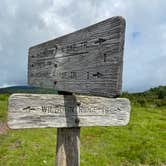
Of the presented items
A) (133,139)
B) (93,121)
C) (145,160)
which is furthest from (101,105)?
(133,139)

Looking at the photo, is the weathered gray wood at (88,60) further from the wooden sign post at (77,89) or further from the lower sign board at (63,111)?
the lower sign board at (63,111)

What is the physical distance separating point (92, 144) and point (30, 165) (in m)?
3.06

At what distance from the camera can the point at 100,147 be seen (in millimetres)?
10586

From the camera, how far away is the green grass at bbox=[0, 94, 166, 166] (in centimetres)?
898

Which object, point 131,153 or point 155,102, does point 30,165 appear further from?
point 155,102

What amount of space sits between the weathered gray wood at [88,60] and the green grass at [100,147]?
15.9 feet

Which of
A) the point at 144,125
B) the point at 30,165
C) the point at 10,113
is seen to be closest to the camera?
the point at 10,113

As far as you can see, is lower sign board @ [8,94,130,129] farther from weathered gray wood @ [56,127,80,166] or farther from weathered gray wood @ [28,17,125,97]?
weathered gray wood @ [56,127,80,166]

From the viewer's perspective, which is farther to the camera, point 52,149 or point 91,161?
point 52,149

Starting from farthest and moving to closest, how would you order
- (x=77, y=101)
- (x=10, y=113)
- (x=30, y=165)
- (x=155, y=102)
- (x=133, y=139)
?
(x=155, y=102) < (x=133, y=139) < (x=30, y=165) < (x=77, y=101) < (x=10, y=113)

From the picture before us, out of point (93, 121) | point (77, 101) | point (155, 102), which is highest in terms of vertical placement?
point (77, 101)

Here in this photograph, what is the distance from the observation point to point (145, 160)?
916 centimetres

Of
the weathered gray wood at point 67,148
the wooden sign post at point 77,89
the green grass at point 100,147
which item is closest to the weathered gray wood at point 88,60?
the wooden sign post at point 77,89

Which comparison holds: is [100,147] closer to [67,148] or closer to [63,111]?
[67,148]
